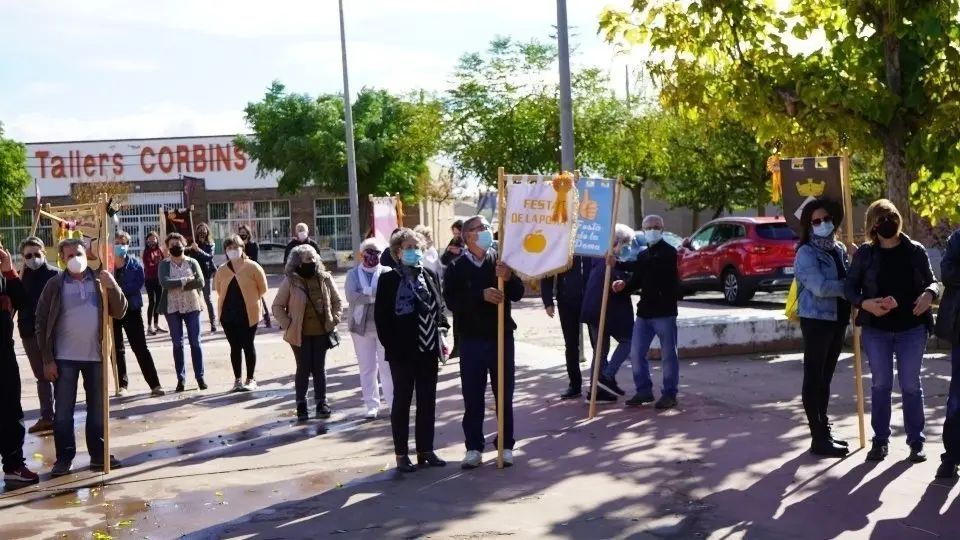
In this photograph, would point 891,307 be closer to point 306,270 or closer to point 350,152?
point 306,270

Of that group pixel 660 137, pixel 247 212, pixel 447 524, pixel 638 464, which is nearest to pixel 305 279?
pixel 638 464

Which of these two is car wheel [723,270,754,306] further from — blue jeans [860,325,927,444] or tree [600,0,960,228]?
blue jeans [860,325,927,444]

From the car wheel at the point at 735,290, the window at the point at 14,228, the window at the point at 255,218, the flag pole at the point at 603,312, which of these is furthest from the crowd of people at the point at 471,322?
the window at the point at 14,228

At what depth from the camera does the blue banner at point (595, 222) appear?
1181cm

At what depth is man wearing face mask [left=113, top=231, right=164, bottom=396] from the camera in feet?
45.5

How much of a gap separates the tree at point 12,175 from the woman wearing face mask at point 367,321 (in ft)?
163

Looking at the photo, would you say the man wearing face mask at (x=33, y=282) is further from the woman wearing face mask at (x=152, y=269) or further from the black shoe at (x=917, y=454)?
the woman wearing face mask at (x=152, y=269)

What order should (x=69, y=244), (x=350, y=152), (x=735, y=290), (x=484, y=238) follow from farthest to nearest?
(x=350, y=152) < (x=735, y=290) < (x=69, y=244) < (x=484, y=238)

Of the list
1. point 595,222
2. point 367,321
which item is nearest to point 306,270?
point 367,321

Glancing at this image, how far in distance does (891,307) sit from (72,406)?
5.93 metres

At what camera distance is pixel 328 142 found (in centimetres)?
5153

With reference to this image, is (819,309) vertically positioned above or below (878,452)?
above

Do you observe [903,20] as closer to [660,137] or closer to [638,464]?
[638,464]

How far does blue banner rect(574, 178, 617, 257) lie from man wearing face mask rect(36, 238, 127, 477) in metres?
4.21
